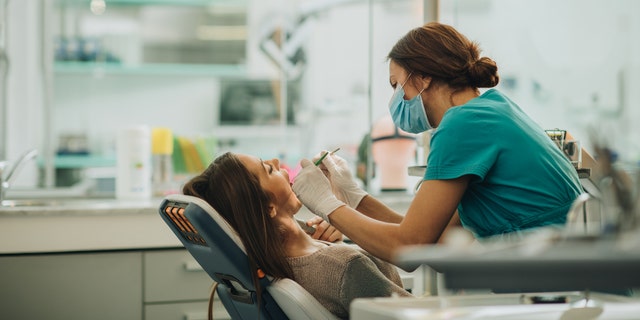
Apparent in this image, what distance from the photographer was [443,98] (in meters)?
1.79

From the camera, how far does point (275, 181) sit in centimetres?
184

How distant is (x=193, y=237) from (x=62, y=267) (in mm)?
869

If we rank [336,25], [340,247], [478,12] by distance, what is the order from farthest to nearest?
[336,25]
[478,12]
[340,247]

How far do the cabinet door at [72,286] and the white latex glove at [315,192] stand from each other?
855 millimetres

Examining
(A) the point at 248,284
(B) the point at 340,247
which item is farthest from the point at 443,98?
(A) the point at 248,284

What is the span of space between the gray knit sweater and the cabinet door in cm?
83

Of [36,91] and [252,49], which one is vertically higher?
[252,49]

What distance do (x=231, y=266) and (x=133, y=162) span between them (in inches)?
49.6

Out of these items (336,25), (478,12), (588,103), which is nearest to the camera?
(588,103)

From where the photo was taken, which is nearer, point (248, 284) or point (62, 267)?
point (248, 284)

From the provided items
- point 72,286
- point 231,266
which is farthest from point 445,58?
point 72,286

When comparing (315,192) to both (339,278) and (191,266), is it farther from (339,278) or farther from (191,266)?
(191,266)

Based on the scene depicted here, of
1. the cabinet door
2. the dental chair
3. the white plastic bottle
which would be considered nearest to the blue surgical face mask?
the dental chair

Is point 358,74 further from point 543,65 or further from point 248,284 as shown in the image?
point 248,284
